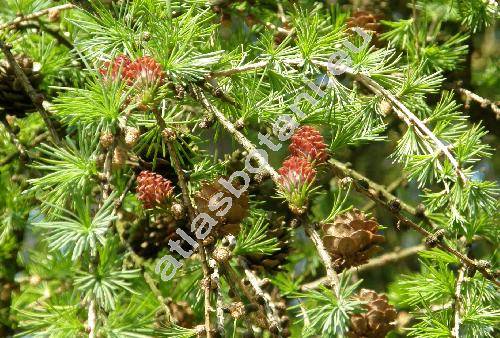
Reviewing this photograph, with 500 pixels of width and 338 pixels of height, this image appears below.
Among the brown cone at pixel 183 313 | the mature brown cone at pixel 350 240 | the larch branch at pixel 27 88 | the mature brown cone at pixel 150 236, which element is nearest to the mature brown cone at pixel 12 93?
the larch branch at pixel 27 88

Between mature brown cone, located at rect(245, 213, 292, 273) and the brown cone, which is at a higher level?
mature brown cone, located at rect(245, 213, 292, 273)

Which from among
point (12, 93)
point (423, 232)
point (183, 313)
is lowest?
point (183, 313)

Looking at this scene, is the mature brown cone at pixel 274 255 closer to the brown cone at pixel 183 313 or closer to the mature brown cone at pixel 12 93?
the brown cone at pixel 183 313

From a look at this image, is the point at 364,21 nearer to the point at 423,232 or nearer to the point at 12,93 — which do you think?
the point at 423,232

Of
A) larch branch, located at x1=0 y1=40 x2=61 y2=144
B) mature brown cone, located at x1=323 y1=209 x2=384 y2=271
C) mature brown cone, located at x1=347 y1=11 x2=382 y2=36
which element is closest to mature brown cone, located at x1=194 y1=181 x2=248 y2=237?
mature brown cone, located at x1=323 y1=209 x2=384 y2=271

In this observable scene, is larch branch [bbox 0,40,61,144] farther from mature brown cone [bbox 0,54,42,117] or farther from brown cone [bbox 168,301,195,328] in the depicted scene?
brown cone [bbox 168,301,195,328]

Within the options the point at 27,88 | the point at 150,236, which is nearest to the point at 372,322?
the point at 150,236
